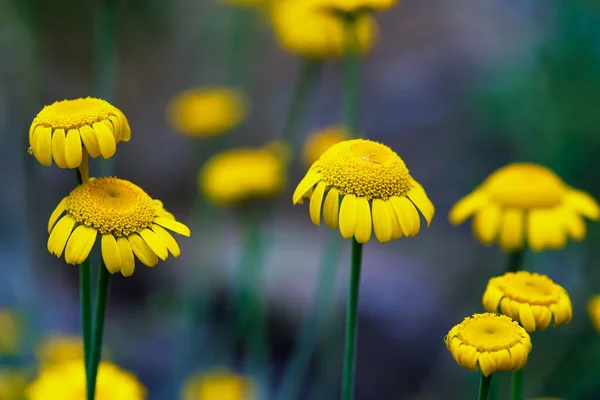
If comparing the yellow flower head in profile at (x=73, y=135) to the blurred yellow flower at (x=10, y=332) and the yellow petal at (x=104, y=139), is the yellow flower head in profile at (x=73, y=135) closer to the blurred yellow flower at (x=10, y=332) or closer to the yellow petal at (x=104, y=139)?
the yellow petal at (x=104, y=139)

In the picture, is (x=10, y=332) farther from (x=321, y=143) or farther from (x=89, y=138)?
(x=89, y=138)

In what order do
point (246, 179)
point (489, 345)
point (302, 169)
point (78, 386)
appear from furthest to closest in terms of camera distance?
1. point (302, 169)
2. point (246, 179)
3. point (78, 386)
4. point (489, 345)

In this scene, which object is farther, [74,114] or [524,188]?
[524,188]

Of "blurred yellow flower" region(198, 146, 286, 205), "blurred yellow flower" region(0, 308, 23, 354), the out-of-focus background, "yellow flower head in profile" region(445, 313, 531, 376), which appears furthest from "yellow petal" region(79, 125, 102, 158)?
"blurred yellow flower" region(0, 308, 23, 354)

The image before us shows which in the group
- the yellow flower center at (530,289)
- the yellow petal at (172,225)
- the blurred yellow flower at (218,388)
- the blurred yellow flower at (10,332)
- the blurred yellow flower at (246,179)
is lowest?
the blurred yellow flower at (218,388)

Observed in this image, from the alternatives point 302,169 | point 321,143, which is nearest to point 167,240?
point 321,143

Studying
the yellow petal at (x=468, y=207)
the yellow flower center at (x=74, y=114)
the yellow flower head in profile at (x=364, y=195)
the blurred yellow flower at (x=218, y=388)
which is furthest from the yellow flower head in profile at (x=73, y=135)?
the blurred yellow flower at (x=218, y=388)

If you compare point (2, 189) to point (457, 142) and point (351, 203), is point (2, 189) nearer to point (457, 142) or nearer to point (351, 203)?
point (457, 142)
